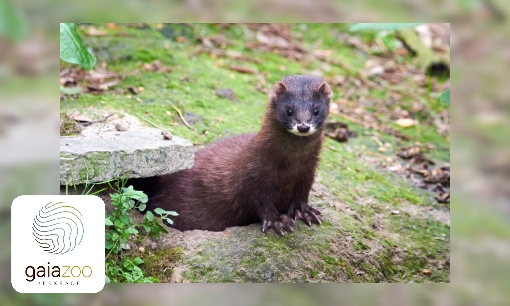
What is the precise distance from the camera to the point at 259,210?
3.20 m

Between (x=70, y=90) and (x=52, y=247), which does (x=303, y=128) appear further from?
(x=70, y=90)

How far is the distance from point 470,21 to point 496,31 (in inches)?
4.5

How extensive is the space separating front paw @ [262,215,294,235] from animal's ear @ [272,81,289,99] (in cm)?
64

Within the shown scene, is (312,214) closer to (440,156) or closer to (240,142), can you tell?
(240,142)

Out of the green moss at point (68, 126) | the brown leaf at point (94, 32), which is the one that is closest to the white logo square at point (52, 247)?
the green moss at point (68, 126)

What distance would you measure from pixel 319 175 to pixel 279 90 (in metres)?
0.86

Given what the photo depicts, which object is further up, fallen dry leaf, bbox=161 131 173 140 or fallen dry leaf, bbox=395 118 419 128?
fallen dry leaf, bbox=395 118 419 128

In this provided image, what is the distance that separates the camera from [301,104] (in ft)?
9.68

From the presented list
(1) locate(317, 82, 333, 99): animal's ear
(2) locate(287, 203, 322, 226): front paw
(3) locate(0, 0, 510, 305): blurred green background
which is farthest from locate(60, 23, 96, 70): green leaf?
(2) locate(287, 203, 322, 226): front paw

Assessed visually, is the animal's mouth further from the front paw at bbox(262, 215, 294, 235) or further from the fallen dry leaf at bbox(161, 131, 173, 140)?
the fallen dry leaf at bbox(161, 131, 173, 140)

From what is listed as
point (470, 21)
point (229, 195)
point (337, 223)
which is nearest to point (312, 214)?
point (337, 223)

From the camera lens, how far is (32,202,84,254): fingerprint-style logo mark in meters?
2.49

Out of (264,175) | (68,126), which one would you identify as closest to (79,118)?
(68,126)

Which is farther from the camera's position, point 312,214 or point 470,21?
point 312,214
